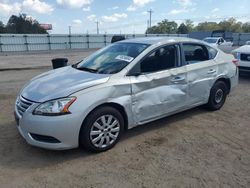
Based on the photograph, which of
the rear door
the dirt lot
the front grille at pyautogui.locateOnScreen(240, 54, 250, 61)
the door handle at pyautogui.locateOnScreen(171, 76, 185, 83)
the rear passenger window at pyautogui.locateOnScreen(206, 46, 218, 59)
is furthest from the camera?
the front grille at pyautogui.locateOnScreen(240, 54, 250, 61)

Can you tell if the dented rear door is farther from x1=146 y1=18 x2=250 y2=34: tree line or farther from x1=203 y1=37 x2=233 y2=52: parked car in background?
x1=146 y1=18 x2=250 y2=34: tree line

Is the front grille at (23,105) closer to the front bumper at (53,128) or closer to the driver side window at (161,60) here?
the front bumper at (53,128)

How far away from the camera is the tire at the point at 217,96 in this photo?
200 inches

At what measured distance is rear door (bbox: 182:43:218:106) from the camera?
14.9ft

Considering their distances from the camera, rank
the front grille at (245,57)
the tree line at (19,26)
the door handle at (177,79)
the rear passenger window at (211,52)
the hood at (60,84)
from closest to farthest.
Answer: the hood at (60,84)
the door handle at (177,79)
the rear passenger window at (211,52)
the front grille at (245,57)
the tree line at (19,26)

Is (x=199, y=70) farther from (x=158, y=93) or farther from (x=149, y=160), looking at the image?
(x=149, y=160)

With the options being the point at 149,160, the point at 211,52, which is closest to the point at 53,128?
the point at 149,160

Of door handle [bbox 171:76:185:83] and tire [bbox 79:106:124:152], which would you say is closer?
tire [bbox 79:106:124:152]

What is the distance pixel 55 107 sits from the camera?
3.17 meters

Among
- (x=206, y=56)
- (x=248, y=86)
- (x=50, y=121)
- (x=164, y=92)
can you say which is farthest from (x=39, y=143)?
(x=248, y=86)

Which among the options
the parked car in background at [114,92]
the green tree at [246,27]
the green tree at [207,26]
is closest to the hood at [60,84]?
the parked car in background at [114,92]

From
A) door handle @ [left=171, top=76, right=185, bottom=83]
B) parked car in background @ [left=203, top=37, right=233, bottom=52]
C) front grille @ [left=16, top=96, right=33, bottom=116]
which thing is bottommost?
front grille @ [left=16, top=96, right=33, bottom=116]

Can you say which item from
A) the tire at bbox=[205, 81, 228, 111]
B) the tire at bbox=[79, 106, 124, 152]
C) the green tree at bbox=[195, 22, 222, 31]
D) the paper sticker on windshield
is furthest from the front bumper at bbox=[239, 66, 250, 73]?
the green tree at bbox=[195, 22, 222, 31]

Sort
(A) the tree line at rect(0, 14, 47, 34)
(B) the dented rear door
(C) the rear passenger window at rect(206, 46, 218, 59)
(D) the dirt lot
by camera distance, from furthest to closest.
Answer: (A) the tree line at rect(0, 14, 47, 34) < (C) the rear passenger window at rect(206, 46, 218, 59) < (B) the dented rear door < (D) the dirt lot
